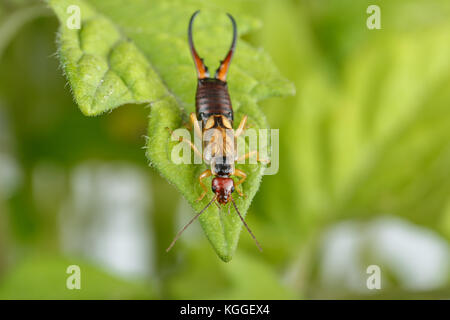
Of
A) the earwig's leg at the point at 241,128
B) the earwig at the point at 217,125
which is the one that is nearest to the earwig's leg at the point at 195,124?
the earwig at the point at 217,125

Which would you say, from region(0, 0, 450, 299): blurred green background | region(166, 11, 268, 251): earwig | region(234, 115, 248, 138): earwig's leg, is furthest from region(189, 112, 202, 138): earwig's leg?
region(0, 0, 450, 299): blurred green background

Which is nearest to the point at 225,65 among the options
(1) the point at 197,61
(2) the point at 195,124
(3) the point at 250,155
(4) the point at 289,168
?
(1) the point at 197,61

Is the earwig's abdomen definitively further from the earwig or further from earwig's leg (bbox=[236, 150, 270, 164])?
earwig's leg (bbox=[236, 150, 270, 164])

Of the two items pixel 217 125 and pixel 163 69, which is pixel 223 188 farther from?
pixel 163 69

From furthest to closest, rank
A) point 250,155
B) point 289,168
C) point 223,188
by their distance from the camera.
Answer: point 289,168, point 223,188, point 250,155

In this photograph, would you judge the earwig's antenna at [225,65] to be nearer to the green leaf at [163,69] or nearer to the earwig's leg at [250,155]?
the green leaf at [163,69]
